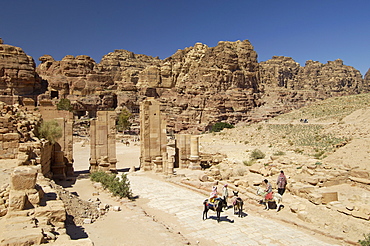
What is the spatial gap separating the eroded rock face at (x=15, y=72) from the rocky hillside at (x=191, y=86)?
212mm

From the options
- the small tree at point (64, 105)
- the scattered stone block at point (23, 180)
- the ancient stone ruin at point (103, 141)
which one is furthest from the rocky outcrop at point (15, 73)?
the scattered stone block at point (23, 180)

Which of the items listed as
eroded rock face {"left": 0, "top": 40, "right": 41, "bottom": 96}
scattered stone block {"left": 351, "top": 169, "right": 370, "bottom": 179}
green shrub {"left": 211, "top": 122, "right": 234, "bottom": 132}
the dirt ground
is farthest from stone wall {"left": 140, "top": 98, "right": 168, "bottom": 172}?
eroded rock face {"left": 0, "top": 40, "right": 41, "bottom": 96}

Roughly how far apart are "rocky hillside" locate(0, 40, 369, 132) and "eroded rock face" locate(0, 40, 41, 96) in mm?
212

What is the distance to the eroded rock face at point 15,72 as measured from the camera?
56.7 metres

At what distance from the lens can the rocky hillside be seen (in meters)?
67.9

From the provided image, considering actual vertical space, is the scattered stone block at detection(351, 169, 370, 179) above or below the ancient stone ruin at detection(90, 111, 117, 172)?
below

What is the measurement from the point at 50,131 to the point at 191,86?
64.2 metres

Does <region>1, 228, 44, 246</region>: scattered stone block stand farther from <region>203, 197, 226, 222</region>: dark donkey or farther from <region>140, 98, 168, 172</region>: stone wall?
<region>140, 98, 168, 172</region>: stone wall

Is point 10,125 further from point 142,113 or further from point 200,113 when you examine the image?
point 200,113

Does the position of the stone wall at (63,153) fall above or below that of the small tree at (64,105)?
below

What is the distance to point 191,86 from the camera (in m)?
80.6

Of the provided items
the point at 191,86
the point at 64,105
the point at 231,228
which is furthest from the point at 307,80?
the point at 231,228

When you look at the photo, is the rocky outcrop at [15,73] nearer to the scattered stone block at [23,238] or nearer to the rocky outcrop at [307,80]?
the scattered stone block at [23,238]

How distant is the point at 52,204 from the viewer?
7332mm
